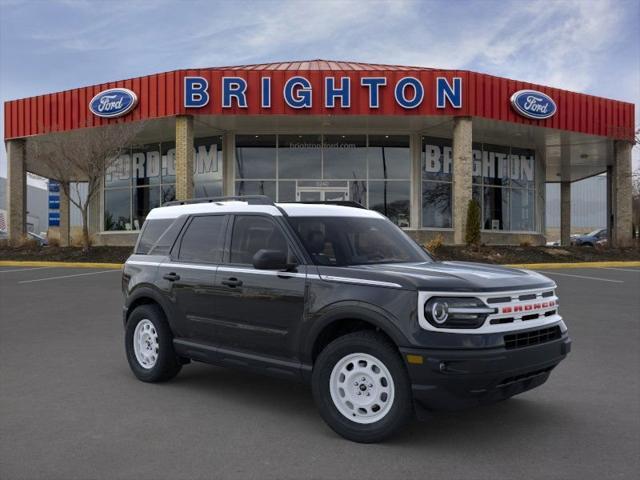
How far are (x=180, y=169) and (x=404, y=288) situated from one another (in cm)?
1931

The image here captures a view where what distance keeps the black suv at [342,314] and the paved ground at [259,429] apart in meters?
0.34

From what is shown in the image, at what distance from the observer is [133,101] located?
22703 millimetres

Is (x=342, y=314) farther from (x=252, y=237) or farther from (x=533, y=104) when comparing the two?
(x=533, y=104)

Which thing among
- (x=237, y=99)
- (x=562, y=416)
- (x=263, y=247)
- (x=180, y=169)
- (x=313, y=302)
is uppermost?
(x=237, y=99)

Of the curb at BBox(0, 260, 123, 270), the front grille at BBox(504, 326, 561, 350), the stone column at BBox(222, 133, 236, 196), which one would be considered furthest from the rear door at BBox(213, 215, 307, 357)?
the stone column at BBox(222, 133, 236, 196)

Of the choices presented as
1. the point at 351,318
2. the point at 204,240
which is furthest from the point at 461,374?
the point at 204,240

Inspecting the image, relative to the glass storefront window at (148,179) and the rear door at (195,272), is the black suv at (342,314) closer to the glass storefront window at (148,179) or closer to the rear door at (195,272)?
the rear door at (195,272)

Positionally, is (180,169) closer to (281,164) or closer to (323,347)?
(281,164)

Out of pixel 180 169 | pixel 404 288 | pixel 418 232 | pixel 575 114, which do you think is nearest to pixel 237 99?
pixel 180 169

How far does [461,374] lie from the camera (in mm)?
3906

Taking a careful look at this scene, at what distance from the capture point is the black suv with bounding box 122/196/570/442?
4020 mm

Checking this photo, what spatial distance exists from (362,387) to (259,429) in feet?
2.90

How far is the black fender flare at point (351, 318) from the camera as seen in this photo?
4.11 meters

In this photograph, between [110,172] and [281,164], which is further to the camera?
[110,172]
